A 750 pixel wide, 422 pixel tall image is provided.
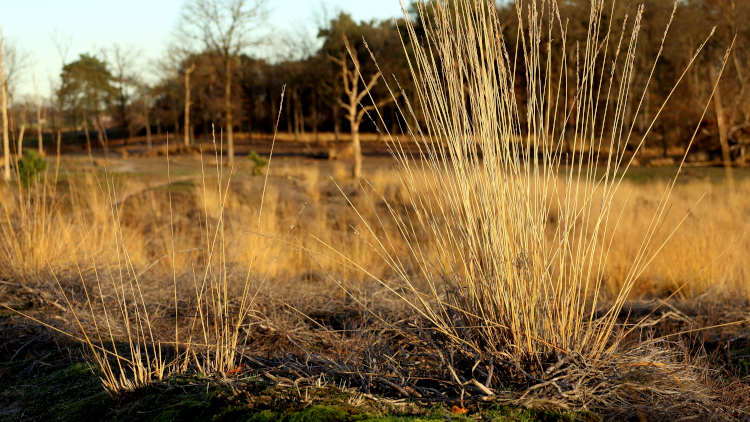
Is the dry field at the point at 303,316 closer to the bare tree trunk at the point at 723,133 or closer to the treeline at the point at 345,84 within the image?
the treeline at the point at 345,84

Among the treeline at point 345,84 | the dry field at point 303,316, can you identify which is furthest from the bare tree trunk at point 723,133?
the dry field at point 303,316

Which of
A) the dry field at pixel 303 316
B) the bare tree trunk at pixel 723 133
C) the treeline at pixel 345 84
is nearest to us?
the dry field at pixel 303 316

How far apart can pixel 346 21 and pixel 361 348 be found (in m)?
24.6

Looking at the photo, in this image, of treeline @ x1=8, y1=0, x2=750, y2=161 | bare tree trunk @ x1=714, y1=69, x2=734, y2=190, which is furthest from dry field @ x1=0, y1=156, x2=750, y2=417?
bare tree trunk @ x1=714, y1=69, x2=734, y2=190

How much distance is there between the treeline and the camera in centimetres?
1342

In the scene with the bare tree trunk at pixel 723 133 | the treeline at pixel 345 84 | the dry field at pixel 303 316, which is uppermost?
the treeline at pixel 345 84

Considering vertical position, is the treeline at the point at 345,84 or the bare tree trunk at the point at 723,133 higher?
the treeline at the point at 345,84

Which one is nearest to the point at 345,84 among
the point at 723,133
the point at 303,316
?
the point at 723,133

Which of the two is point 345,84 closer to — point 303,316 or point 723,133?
point 723,133

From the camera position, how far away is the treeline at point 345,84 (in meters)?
13.4

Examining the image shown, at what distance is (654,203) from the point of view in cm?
927

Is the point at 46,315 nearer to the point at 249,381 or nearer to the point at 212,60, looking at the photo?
the point at 249,381

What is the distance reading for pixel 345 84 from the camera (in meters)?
14.0

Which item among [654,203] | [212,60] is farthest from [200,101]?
[654,203]
